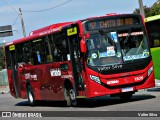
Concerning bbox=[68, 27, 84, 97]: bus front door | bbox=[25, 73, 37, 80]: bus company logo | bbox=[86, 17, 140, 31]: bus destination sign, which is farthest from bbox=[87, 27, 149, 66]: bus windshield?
bbox=[25, 73, 37, 80]: bus company logo

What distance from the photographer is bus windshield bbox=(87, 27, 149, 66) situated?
15.7 m

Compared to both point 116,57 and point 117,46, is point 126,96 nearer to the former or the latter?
point 116,57

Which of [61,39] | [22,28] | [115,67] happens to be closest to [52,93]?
[61,39]

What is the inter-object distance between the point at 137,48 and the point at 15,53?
827 cm

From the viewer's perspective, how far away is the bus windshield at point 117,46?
51.4 ft

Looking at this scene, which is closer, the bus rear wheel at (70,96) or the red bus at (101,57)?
the red bus at (101,57)

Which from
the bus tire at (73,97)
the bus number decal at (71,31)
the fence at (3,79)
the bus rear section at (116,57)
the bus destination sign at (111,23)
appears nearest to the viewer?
the bus rear section at (116,57)

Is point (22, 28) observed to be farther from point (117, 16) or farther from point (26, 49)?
point (117, 16)

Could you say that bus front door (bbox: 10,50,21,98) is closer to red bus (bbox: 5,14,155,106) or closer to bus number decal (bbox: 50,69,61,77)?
bus number decal (bbox: 50,69,61,77)

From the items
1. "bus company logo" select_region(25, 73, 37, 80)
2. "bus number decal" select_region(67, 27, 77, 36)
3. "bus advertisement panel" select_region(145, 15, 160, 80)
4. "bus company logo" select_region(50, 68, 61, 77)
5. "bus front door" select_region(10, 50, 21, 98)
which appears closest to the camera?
"bus number decal" select_region(67, 27, 77, 36)

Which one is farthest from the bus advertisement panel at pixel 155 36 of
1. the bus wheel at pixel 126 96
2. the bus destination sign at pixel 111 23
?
the bus destination sign at pixel 111 23

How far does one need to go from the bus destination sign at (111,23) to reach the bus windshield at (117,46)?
22cm

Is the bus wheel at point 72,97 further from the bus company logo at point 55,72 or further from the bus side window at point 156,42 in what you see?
the bus side window at point 156,42

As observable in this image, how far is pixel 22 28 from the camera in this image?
5038 centimetres
